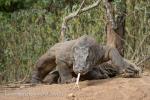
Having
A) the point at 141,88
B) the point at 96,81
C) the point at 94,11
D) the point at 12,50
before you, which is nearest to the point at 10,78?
the point at 12,50

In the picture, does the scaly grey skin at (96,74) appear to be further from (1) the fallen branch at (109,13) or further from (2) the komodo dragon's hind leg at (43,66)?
(1) the fallen branch at (109,13)

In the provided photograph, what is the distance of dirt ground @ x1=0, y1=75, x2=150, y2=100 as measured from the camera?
399 centimetres

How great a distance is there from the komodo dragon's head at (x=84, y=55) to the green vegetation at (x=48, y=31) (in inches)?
74.0

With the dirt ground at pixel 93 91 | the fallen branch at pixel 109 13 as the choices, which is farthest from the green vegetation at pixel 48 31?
the dirt ground at pixel 93 91

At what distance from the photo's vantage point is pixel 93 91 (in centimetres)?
407

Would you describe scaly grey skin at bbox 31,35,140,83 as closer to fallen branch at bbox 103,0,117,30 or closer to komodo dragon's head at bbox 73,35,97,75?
komodo dragon's head at bbox 73,35,97,75

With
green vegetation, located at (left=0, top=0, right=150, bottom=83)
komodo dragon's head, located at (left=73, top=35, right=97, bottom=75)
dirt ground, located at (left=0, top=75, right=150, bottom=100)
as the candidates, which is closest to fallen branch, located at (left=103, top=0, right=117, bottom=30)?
green vegetation, located at (left=0, top=0, right=150, bottom=83)

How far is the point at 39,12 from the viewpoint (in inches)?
356

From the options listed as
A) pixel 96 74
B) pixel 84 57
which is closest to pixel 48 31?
pixel 96 74

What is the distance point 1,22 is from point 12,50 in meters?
1.11

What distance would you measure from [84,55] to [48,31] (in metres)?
3.81

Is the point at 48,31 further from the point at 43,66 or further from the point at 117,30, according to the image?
the point at 43,66

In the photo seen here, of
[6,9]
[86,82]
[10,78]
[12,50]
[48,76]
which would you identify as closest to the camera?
[86,82]

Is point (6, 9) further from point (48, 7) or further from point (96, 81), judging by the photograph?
point (96, 81)
